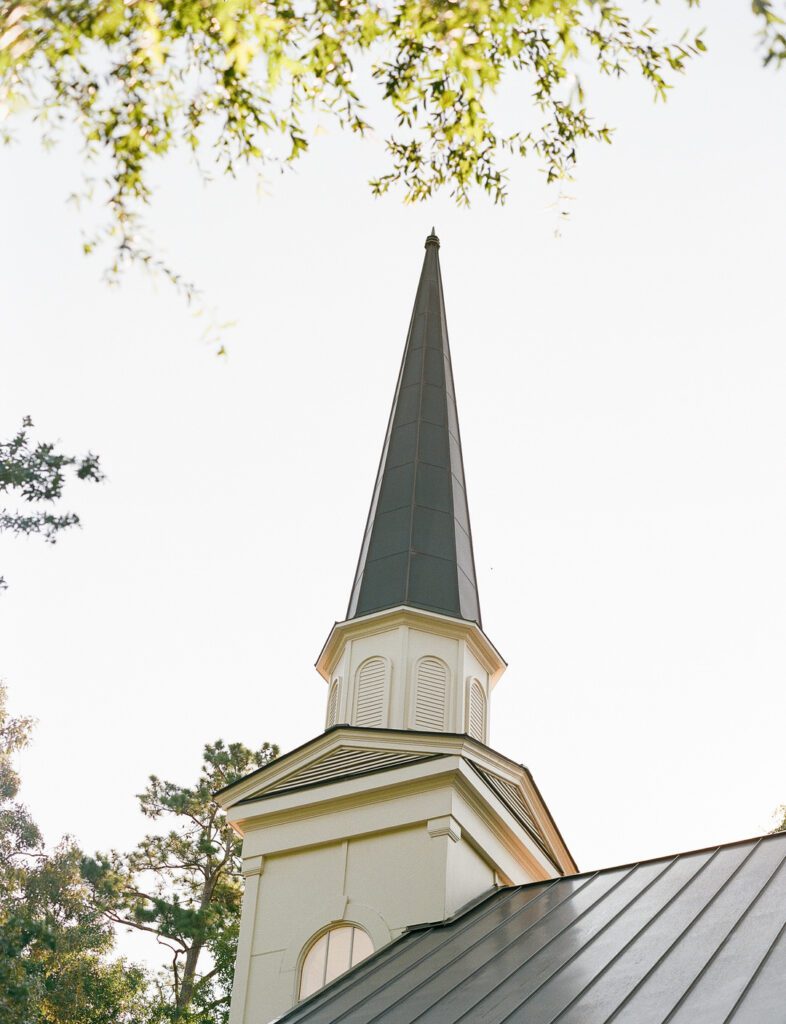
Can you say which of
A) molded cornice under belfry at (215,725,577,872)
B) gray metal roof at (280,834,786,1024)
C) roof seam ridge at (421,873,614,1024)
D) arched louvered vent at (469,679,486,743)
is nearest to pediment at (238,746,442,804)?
molded cornice under belfry at (215,725,577,872)

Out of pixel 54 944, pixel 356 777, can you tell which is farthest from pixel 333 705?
pixel 54 944

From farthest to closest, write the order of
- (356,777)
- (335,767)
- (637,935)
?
(335,767) < (356,777) < (637,935)

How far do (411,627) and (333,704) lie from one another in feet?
4.59

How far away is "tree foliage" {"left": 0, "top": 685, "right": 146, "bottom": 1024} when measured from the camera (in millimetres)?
21459

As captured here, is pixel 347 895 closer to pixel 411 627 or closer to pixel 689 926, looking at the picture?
pixel 411 627

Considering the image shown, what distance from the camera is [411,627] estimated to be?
14.3 meters

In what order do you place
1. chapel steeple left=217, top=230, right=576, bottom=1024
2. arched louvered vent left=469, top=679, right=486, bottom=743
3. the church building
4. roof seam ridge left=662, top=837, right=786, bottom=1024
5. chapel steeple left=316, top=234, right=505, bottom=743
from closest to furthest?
roof seam ridge left=662, top=837, right=786, bottom=1024, the church building, chapel steeple left=217, top=230, right=576, bottom=1024, chapel steeple left=316, top=234, right=505, bottom=743, arched louvered vent left=469, top=679, right=486, bottom=743

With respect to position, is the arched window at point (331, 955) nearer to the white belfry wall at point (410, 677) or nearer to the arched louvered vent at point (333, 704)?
→ the white belfry wall at point (410, 677)

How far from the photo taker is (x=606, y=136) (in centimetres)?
620

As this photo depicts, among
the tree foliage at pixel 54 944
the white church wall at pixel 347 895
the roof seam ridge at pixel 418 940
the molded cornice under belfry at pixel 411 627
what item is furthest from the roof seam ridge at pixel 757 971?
the tree foliage at pixel 54 944

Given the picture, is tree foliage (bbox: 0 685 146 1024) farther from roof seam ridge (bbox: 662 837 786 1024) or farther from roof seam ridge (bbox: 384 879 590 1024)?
roof seam ridge (bbox: 662 837 786 1024)

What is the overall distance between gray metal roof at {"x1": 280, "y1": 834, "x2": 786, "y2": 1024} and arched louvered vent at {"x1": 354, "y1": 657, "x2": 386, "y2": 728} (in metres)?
3.06

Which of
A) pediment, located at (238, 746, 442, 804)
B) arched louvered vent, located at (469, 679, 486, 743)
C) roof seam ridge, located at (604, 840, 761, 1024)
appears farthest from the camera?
arched louvered vent, located at (469, 679, 486, 743)

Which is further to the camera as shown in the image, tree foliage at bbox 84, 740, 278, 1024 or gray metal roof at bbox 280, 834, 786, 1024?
tree foliage at bbox 84, 740, 278, 1024
